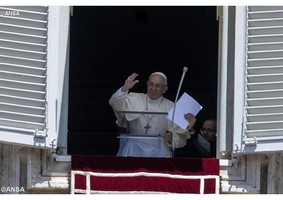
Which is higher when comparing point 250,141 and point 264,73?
point 264,73

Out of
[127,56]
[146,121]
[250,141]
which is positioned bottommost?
[250,141]

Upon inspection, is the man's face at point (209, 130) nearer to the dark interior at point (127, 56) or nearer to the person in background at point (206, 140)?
the person in background at point (206, 140)

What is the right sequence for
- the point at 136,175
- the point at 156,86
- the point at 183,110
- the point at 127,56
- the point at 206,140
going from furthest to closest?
the point at 127,56, the point at 206,140, the point at 156,86, the point at 183,110, the point at 136,175

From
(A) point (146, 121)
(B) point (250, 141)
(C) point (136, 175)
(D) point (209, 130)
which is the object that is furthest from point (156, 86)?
(B) point (250, 141)

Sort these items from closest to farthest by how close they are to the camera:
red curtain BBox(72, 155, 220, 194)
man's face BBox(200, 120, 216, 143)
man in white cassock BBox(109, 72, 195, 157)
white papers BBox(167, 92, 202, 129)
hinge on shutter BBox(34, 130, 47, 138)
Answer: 1. hinge on shutter BBox(34, 130, 47, 138)
2. red curtain BBox(72, 155, 220, 194)
3. white papers BBox(167, 92, 202, 129)
4. man in white cassock BBox(109, 72, 195, 157)
5. man's face BBox(200, 120, 216, 143)

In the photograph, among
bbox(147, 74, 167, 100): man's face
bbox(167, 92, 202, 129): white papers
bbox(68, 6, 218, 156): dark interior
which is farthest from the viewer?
bbox(68, 6, 218, 156): dark interior

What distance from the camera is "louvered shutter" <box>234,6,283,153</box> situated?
10.9 meters

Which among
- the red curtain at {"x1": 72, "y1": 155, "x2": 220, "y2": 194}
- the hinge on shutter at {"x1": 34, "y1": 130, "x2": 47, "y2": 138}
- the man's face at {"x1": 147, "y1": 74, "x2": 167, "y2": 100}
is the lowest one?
the red curtain at {"x1": 72, "y1": 155, "x2": 220, "y2": 194}

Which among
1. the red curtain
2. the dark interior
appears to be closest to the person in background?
the red curtain

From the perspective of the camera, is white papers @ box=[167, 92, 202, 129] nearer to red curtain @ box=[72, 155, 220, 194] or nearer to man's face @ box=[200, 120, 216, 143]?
red curtain @ box=[72, 155, 220, 194]

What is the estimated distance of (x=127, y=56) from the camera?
538 inches

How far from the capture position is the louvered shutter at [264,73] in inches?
431

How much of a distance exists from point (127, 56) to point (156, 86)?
6.82 ft

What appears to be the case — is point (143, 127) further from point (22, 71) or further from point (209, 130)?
point (22, 71)
